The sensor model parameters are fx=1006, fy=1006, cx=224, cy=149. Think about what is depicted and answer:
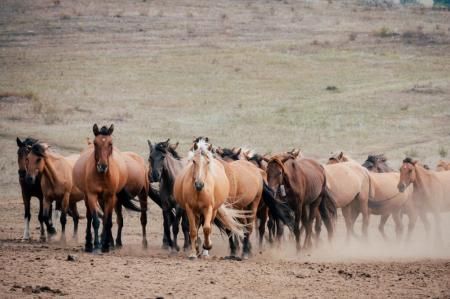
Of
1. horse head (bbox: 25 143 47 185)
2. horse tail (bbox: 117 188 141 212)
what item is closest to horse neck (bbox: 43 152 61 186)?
horse head (bbox: 25 143 47 185)

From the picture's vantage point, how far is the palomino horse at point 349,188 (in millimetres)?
19672

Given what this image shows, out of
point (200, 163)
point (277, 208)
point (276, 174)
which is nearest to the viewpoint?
point (200, 163)

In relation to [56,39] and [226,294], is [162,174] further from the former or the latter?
[56,39]

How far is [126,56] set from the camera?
49.5m

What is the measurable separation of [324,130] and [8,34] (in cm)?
2408

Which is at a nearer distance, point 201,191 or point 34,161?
point 201,191

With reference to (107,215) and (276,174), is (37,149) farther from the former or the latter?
(276,174)

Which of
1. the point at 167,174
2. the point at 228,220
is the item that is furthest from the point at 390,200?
the point at 228,220

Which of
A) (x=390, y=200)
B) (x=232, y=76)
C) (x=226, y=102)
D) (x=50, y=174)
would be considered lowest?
(x=390, y=200)

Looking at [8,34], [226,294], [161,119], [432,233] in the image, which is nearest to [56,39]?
[8,34]

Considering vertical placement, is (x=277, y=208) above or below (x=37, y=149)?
below

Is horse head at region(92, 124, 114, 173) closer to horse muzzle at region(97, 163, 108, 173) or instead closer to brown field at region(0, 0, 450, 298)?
horse muzzle at region(97, 163, 108, 173)

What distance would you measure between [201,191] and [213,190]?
30 centimetres

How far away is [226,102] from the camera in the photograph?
4103 cm
